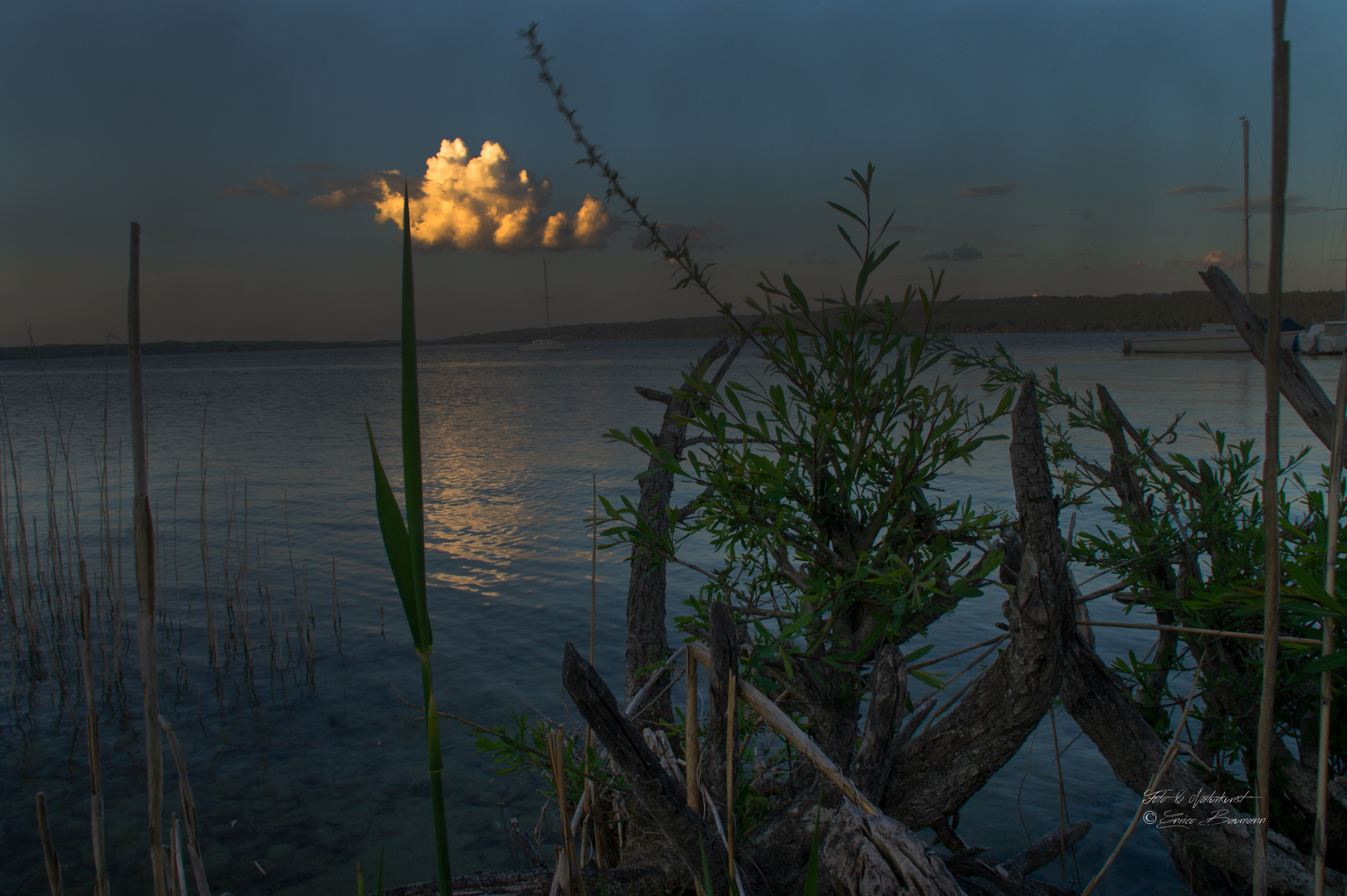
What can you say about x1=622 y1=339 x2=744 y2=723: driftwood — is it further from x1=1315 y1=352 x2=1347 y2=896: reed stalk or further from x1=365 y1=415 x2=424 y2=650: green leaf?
x1=365 y1=415 x2=424 y2=650: green leaf

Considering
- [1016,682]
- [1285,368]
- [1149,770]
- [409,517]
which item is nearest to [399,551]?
[409,517]

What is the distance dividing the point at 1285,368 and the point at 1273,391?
32.3 inches

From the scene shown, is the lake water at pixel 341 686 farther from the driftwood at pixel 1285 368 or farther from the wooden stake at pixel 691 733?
the wooden stake at pixel 691 733

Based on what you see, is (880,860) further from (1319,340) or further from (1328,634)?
(1319,340)

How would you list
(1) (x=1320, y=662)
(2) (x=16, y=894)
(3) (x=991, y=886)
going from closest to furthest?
(1) (x=1320, y=662) → (3) (x=991, y=886) → (2) (x=16, y=894)

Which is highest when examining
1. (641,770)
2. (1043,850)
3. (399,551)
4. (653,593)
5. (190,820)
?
(399,551)

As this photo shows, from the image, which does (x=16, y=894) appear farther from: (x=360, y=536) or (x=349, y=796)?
(x=360, y=536)

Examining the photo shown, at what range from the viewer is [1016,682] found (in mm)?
1748

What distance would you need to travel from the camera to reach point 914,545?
1957 mm

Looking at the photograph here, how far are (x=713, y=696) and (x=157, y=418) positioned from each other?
37584mm

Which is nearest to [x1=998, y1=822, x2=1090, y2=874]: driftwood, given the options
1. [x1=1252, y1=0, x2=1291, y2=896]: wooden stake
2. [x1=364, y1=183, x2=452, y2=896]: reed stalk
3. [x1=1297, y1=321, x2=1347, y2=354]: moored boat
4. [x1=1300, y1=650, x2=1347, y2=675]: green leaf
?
[x1=1252, y1=0, x2=1291, y2=896]: wooden stake

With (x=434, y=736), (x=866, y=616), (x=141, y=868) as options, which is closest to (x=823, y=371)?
(x=866, y=616)

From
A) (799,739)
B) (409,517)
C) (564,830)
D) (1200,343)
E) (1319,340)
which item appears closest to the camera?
(409,517)

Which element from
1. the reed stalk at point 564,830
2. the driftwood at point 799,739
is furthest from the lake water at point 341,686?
the reed stalk at point 564,830
